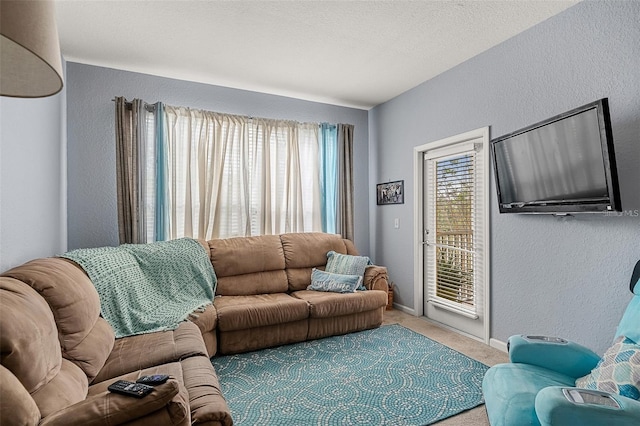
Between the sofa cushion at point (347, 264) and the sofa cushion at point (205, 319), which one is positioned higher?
the sofa cushion at point (347, 264)

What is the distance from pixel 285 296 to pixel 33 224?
6.96ft

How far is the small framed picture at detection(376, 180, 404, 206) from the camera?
14.0 feet

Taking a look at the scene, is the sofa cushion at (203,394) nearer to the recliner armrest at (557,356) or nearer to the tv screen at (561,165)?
the recliner armrest at (557,356)

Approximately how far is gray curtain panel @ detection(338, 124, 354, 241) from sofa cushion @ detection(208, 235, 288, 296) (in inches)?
41.3

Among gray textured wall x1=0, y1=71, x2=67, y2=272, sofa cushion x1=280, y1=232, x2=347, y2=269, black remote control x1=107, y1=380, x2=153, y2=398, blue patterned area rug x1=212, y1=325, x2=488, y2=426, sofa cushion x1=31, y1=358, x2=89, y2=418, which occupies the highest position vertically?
gray textured wall x1=0, y1=71, x2=67, y2=272

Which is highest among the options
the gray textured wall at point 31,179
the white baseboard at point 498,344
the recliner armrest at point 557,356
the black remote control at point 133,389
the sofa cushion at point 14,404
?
the gray textured wall at point 31,179

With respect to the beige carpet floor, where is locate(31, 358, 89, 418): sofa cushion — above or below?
above

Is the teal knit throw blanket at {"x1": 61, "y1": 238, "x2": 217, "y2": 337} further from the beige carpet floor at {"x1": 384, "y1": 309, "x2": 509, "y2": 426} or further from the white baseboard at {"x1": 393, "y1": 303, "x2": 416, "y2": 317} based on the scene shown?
the white baseboard at {"x1": 393, "y1": 303, "x2": 416, "y2": 317}

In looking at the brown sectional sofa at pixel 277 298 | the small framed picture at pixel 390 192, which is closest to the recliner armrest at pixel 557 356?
the brown sectional sofa at pixel 277 298

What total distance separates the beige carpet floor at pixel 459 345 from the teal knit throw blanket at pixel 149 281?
2.00 metres

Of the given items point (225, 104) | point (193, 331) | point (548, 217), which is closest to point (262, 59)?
point (225, 104)

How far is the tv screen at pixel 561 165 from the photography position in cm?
202

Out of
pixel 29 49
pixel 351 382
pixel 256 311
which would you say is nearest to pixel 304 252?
pixel 256 311

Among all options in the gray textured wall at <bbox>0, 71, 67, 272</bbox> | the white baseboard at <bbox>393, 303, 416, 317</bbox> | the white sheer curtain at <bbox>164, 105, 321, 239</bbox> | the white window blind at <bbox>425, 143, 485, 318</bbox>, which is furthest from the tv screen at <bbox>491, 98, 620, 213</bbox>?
the gray textured wall at <bbox>0, 71, 67, 272</bbox>
